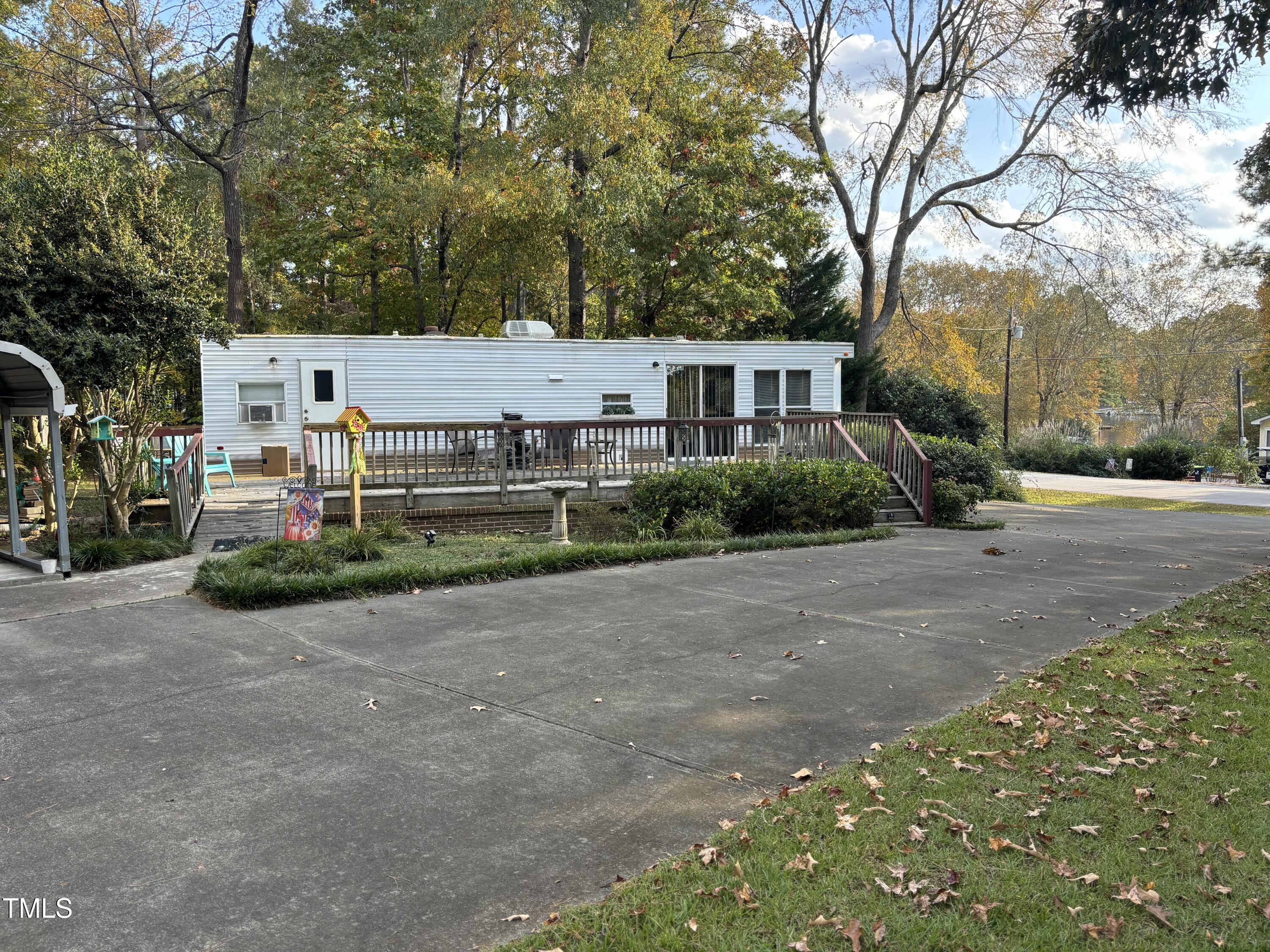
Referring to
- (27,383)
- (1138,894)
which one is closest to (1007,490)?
(27,383)

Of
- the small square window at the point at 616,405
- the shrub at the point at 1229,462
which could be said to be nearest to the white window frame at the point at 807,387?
the small square window at the point at 616,405

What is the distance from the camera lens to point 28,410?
8938 mm

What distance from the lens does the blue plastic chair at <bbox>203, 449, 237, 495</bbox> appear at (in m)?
14.0

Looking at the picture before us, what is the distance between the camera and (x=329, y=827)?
134 inches

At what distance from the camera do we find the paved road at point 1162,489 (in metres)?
21.5

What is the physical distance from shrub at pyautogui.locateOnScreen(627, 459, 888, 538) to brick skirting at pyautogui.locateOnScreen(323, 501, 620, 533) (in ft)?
4.44

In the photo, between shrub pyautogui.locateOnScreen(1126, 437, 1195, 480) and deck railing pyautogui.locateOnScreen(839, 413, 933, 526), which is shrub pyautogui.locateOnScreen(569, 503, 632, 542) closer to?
deck railing pyautogui.locateOnScreen(839, 413, 933, 526)

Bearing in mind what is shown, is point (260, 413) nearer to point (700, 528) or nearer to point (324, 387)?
point (324, 387)

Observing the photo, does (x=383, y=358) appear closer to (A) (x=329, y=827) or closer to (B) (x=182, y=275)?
(B) (x=182, y=275)

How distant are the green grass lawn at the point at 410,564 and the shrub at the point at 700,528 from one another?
191mm

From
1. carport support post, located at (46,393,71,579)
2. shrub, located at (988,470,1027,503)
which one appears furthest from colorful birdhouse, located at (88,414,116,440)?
shrub, located at (988,470,1027,503)

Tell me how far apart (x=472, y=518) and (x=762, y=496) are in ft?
13.1

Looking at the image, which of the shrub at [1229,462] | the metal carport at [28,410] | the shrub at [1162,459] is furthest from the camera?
the shrub at [1162,459]

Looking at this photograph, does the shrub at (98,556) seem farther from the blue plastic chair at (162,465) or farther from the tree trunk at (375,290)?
the tree trunk at (375,290)
